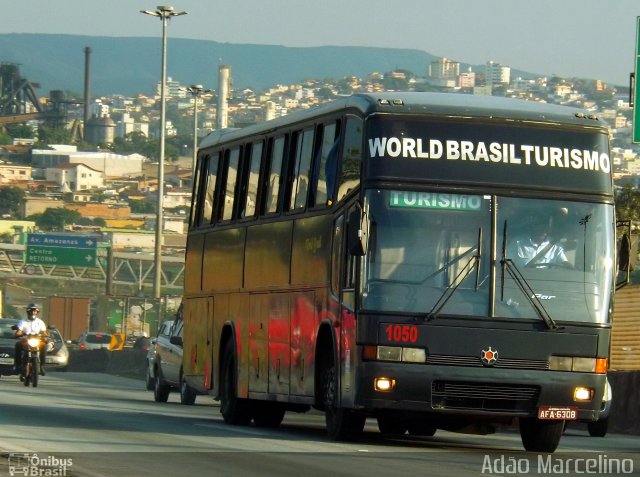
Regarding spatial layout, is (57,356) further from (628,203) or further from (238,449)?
(238,449)

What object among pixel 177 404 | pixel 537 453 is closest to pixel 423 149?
pixel 537 453

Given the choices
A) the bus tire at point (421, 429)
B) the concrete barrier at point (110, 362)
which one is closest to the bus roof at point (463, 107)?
the bus tire at point (421, 429)

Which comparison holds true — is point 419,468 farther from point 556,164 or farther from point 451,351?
point 556,164

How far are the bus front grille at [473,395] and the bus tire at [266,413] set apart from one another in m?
5.25

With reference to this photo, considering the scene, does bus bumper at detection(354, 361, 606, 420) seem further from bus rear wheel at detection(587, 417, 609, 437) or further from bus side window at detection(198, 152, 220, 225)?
bus side window at detection(198, 152, 220, 225)

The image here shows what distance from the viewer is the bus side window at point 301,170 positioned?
1850 cm

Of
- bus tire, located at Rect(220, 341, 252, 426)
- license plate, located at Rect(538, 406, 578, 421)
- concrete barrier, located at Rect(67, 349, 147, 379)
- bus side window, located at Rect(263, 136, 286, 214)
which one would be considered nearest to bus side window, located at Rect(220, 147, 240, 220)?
bus side window, located at Rect(263, 136, 286, 214)

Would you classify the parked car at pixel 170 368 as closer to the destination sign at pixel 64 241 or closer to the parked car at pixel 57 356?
the parked car at pixel 57 356

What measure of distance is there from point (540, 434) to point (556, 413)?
3.73ft

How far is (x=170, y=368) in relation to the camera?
98.9ft

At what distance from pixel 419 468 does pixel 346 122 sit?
13.5 feet

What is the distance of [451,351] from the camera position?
53.1 ft

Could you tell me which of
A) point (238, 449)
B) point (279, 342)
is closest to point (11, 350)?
point (279, 342)

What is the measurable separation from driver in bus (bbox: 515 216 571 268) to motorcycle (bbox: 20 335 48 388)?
17339 mm
